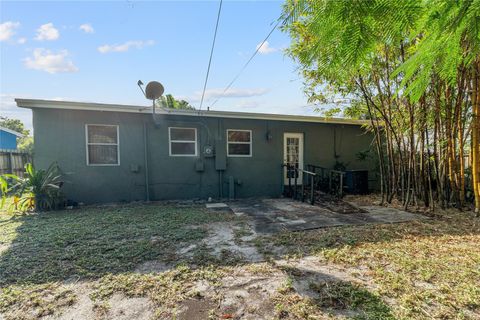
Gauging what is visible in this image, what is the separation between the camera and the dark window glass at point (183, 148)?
683 cm

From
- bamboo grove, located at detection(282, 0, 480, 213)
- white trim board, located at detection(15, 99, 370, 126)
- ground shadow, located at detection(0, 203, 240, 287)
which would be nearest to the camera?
bamboo grove, located at detection(282, 0, 480, 213)

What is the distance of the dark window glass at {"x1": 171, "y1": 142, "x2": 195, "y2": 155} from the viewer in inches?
269

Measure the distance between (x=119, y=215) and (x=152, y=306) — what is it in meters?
3.51

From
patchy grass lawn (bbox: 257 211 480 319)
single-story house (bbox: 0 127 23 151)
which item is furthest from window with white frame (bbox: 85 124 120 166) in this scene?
single-story house (bbox: 0 127 23 151)

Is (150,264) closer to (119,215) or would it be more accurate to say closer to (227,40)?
(119,215)

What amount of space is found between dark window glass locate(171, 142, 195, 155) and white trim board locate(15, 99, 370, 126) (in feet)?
2.76

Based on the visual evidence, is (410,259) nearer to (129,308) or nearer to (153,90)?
(129,308)

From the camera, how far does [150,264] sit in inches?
105

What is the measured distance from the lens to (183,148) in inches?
272

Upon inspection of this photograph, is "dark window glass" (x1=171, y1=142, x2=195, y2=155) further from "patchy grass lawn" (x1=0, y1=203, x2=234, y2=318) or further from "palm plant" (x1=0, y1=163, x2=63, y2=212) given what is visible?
"palm plant" (x1=0, y1=163, x2=63, y2=212)

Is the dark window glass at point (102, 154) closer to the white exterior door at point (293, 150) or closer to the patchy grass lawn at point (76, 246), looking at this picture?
the patchy grass lawn at point (76, 246)

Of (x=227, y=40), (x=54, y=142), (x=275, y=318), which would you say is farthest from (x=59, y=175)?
(x=275, y=318)

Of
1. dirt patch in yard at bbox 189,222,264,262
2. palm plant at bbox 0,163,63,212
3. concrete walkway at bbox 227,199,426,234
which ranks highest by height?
palm plant at bbox 0,163,63,212

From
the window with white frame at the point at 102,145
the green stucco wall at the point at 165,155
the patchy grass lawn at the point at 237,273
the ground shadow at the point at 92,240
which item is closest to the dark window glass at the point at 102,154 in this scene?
the window with white frame at the point at 102,145
